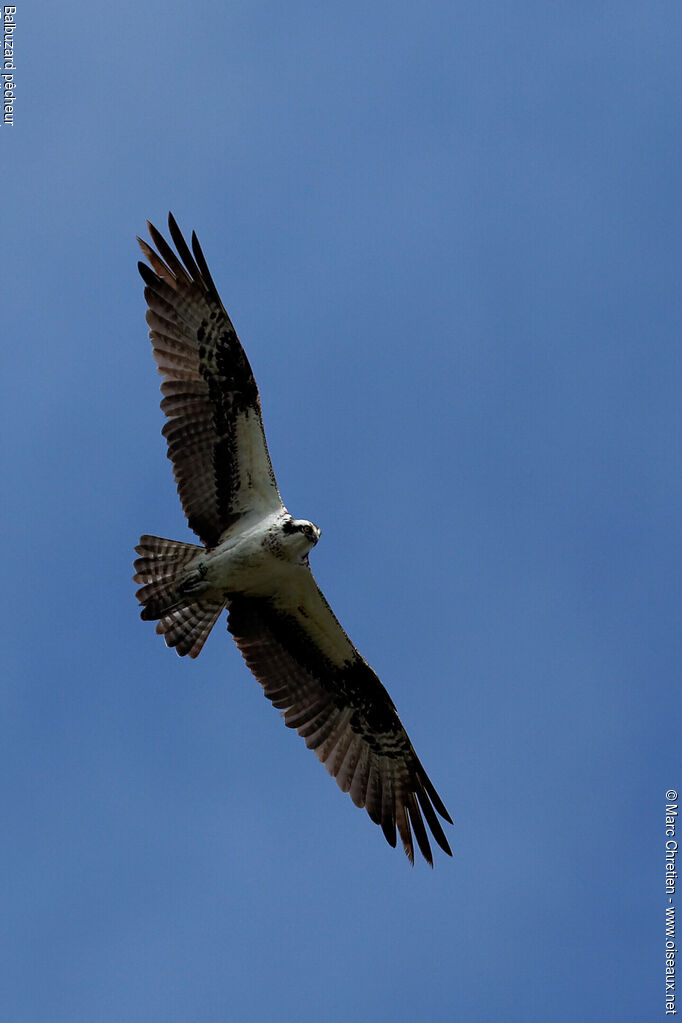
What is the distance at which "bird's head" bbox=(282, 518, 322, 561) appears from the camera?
467 inches

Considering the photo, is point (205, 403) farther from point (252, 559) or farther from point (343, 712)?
point (343, 712)

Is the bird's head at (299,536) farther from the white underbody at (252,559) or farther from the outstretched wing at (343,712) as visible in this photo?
the outstretched wing at (343,712)

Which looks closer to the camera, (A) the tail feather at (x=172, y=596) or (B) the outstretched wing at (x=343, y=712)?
(A) the tail feather at (x=172, y=596)

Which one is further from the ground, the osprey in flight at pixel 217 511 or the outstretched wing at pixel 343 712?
the osprey in flight at pixel 217 511

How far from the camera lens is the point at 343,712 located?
1316 cm

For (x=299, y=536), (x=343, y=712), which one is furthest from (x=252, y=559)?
(x=343, y=712)

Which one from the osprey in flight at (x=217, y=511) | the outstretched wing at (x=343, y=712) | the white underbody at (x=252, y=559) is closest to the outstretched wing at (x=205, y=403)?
the osprey in flight at (x=217, y=511)

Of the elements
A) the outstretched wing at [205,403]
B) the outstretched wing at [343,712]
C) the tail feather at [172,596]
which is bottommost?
the outstretched wing at [343,712]

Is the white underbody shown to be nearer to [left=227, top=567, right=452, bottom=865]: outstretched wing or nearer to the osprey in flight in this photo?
the osprey in flight

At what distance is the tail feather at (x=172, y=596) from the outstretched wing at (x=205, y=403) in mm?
344

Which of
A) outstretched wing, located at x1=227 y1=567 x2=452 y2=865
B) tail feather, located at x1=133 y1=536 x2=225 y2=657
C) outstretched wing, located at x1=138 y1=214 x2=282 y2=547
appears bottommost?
outstretched wing, located at x1=227 y1=567 x2=452 y2=865

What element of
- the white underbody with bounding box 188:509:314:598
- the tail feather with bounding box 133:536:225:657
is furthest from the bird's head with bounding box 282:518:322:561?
the tail feather with bounding box 133:536:225:657

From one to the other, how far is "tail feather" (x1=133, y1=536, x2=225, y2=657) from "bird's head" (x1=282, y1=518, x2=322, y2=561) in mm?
985

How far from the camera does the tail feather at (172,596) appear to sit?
12.3 m
